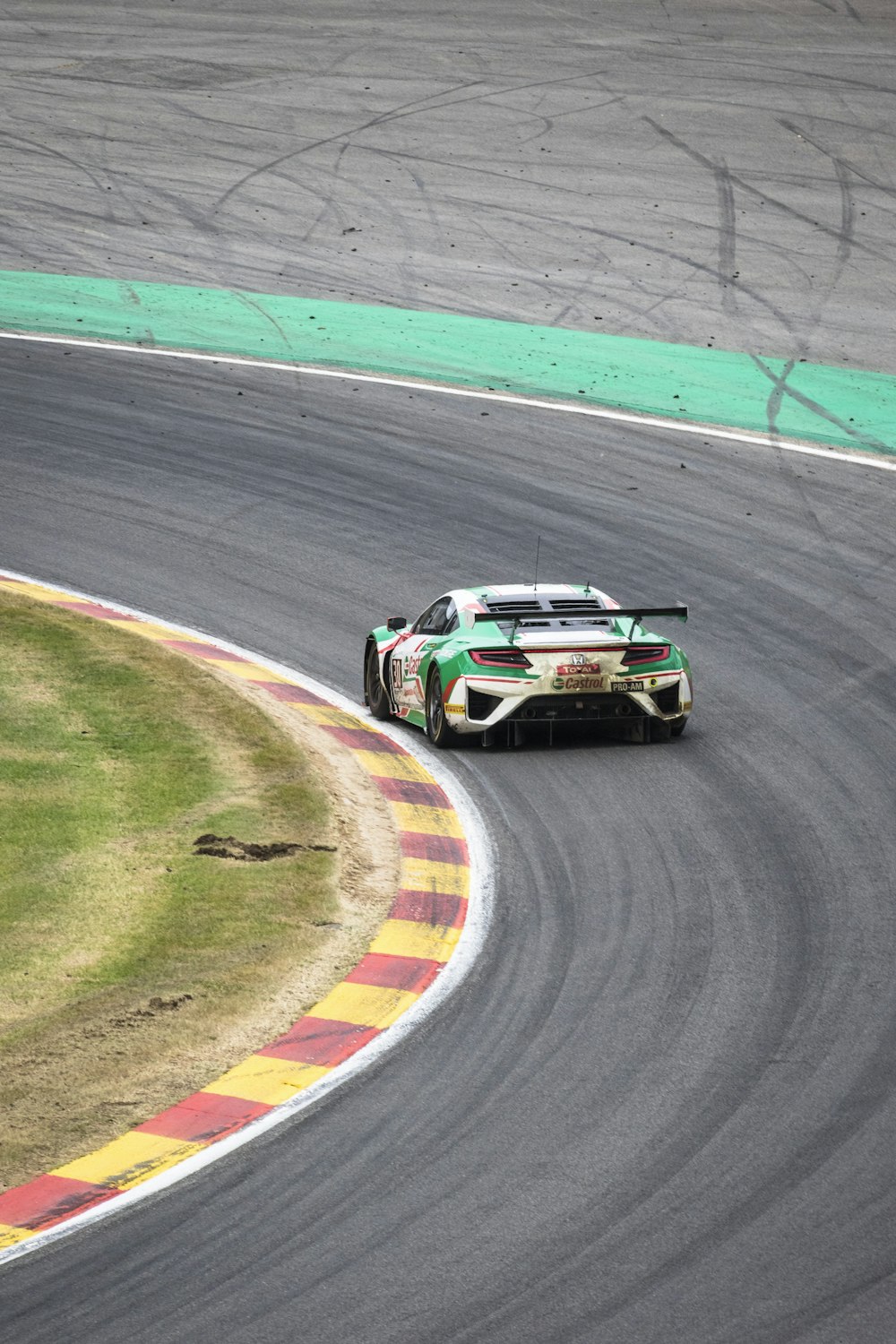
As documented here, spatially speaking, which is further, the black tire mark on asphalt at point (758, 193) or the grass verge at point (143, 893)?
the black tire mark on asphalt at point (758, 193)

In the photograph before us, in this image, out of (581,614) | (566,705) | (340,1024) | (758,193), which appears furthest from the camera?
(758,193)

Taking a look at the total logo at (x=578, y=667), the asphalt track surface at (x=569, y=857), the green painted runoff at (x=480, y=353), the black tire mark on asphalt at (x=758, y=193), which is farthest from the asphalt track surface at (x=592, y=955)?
the black tire mark on asphalt at (x=758, y=193)

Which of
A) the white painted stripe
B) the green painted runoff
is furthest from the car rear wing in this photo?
the green painted runoff

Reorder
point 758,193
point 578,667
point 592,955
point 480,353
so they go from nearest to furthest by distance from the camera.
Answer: point 592,955 → point 578,667 → point 480,353 → point 758,193

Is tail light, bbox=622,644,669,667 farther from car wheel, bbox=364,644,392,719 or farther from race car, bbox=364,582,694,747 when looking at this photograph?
car wheel, bbox=364,644,392,719

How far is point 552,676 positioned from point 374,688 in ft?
8.06

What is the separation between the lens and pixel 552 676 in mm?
13422

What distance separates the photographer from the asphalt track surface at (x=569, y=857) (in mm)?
6012

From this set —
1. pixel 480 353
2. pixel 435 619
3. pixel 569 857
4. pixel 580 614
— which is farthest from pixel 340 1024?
pixel 480 353

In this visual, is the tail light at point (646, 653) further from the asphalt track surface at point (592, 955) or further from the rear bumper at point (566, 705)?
the asphalt track surface at point (592, 955)

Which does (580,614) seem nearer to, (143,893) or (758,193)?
(143,893)

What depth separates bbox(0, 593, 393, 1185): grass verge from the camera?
777cm

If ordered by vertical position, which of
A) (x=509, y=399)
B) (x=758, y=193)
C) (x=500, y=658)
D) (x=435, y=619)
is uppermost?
(x=758, y=193)

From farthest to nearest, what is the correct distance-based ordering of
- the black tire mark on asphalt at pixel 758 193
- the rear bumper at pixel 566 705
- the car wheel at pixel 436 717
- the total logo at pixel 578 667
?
the black tire mark on asphalt at pixel 758 193 → the car wheel at pixel 436 717 → the rear bumper at pixel 566 705 → the total logo at pixel 578 667
